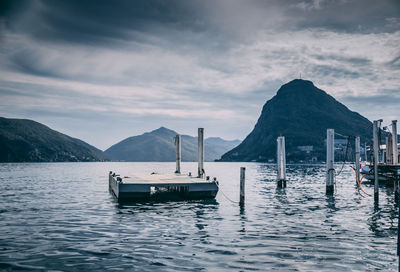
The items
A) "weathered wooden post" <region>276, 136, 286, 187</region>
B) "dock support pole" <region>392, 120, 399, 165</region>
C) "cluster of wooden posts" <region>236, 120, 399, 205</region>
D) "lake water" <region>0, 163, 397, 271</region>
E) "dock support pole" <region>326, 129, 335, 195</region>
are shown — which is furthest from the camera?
"weathered wooden post" <region>276, 136, 286, 187</region>

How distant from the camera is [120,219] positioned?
56.1ft

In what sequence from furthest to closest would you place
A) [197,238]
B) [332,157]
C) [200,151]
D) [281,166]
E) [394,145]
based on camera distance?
[281,166] < [200,151] < [332,157] < [394,145] < [197,238]

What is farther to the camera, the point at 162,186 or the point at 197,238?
the point at 162,186

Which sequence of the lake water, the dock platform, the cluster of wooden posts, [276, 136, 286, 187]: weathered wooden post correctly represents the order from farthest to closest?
[276, 136, 286, 187]: weathered wooden post < the cluster of wooden posts < the dock platform < the lake water

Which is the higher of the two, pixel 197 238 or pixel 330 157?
pixel 330 157

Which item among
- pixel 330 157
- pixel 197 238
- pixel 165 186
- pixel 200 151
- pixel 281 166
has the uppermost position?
pixel 200 151

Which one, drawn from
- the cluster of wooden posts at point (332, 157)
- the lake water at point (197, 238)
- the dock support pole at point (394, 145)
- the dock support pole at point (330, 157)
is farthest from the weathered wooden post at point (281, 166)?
the lake water at point (197, 238)

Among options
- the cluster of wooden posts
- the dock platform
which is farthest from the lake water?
the cluster of wooden posts

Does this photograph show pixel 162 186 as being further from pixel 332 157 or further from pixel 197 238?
pixel 332 157

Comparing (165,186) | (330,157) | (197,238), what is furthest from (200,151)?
(197,238)

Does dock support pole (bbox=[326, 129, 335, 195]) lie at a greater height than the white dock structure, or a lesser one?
greater

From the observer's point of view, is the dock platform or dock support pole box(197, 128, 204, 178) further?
dock support pole box(197, 128, 204, 178)

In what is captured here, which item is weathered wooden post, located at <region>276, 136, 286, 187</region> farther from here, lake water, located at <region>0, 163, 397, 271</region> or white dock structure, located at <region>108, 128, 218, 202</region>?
lake water, located at <region>0, 163, 397, 271</region>

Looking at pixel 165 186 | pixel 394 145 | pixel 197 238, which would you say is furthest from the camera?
pixel 394 145
